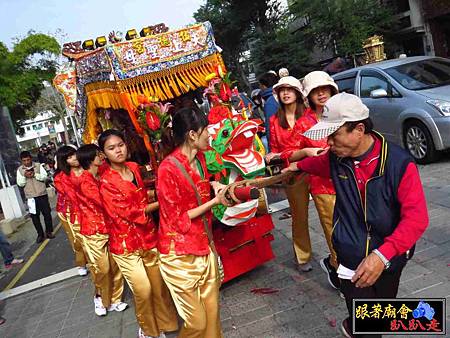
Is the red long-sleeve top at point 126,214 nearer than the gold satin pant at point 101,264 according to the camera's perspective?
Yes

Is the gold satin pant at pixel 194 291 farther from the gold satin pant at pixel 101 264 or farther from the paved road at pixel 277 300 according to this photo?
the gold satin pant at pixel 101 264

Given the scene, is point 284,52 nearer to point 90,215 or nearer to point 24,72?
point 24,72

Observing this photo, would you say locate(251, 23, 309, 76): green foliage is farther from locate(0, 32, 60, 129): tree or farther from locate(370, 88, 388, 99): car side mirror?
locate(370, 88, 388, 99): car side mirror

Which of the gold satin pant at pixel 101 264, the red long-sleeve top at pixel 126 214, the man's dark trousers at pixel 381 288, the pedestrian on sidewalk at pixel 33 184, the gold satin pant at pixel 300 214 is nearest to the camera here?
the man's dark trousers at pixel 381 288

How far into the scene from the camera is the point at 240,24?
26.7 metres

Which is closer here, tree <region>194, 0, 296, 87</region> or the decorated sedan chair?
the decorated sedan chair

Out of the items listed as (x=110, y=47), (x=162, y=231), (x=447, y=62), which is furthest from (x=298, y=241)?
(x=447, y=62)

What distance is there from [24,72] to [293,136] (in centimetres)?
1906

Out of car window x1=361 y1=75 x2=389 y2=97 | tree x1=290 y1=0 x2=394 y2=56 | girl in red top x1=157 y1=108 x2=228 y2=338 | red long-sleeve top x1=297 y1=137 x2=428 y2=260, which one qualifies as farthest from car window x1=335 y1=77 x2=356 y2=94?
tree x1=290 y1=0 x2=394 y2=56

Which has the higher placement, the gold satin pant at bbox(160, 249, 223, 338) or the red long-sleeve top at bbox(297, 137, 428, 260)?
the red long-sleeve top at bbox(297, 137, 428, 260)

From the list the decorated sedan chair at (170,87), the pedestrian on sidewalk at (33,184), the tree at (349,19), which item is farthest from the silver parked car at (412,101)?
the tree at (349,19)

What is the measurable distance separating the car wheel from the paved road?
96 cm

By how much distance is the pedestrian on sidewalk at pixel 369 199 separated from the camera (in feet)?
6.05

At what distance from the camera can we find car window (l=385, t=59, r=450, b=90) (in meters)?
6.92
